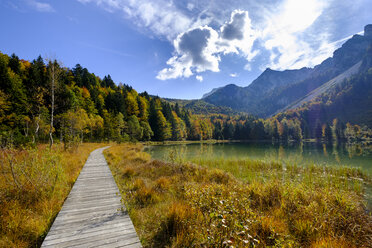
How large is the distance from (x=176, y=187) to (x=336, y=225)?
4537 mm

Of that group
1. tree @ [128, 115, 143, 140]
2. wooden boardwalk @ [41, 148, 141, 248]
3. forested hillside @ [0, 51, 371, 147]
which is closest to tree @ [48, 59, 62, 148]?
forested hillside @ [0, 51, 371, 147]

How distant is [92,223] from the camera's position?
3092mm

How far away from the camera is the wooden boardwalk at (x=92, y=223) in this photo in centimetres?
255

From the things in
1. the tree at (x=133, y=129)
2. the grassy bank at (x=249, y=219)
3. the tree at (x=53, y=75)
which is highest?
the tree at (x=53, y=75)

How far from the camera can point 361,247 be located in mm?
2775

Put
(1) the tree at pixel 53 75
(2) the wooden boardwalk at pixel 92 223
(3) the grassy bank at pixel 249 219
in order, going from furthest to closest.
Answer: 1. (1) the tree at pixel 53 75
2. (2) the wooden boardwalk at pixel 92 223
3. (3) the grassy bank at pixel 249 219

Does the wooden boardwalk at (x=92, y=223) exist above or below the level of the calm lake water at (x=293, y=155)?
above

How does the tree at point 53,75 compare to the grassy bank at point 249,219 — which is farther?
the tree at point 53,75

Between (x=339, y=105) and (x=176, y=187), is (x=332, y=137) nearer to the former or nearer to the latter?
(x=339, y=105)

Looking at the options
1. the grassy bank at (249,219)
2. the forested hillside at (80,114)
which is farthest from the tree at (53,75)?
the grassy bank at (249,219)

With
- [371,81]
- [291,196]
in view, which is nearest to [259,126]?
[291,196]

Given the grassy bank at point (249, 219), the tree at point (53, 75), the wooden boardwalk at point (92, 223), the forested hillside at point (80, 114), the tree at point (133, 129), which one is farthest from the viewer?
the tree at point (133, 129)

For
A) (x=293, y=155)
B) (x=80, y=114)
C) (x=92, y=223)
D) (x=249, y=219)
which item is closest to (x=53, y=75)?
(x=80, y=114)

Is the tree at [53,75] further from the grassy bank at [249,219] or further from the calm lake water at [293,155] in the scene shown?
the grassy bank at [249,219]
